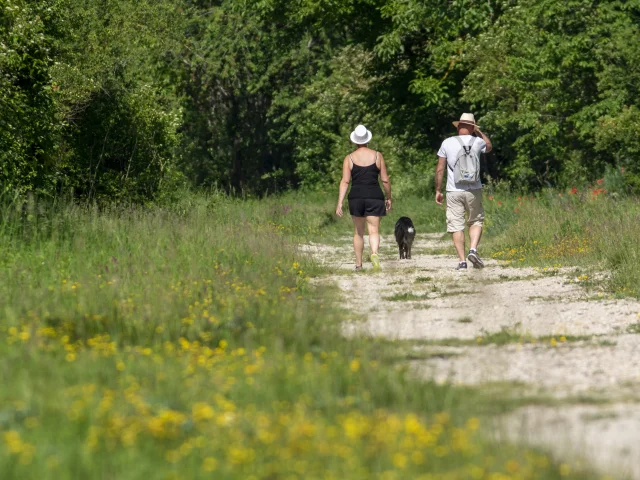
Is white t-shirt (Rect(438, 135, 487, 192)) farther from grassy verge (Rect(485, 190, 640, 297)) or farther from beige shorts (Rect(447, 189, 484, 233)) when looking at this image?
grassy verge (Rect(485, 190, 640, 297))

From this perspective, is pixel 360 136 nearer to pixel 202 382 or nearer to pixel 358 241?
pixel 358 241

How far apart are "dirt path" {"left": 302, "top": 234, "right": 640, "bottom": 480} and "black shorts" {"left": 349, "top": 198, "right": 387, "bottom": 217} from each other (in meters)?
0.78

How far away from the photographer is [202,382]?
6.10 m

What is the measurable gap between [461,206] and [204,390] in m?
8.90

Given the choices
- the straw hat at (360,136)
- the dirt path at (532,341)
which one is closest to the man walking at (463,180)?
the dirt path at (532,341)

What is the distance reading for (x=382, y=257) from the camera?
18219 mm

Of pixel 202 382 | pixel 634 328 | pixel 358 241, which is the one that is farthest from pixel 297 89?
pixel 202 382

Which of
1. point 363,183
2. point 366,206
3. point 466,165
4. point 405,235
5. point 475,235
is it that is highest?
point 466,165

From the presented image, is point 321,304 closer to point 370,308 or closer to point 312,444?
point 370,308

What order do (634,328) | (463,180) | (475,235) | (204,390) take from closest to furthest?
(204,390), (634,328), (463,180), (475,235)

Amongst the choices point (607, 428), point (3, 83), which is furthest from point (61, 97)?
point (607, 428)

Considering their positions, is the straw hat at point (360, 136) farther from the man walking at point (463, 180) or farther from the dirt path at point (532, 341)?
the dirt path at point (532, 341)

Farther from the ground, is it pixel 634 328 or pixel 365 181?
pixel 365 181

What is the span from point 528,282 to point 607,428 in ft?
22.8
